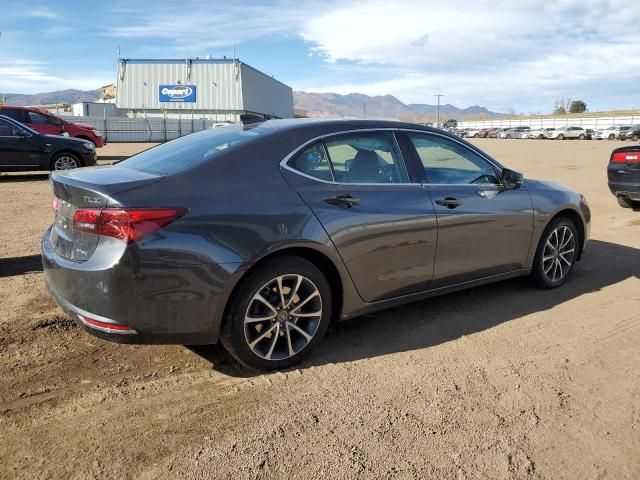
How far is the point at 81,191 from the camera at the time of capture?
3189 mm

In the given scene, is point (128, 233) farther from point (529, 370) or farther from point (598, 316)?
point (598, 316)

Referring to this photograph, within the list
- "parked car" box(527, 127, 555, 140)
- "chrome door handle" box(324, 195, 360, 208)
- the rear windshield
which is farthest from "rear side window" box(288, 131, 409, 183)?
"parked car" box(527, 127, 555, 140)

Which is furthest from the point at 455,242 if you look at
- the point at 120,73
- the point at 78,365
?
the point at 120,73

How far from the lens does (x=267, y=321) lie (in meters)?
3.48

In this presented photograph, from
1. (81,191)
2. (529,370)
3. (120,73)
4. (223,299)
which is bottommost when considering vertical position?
(529,370)

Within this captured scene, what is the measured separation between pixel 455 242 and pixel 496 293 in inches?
46.3

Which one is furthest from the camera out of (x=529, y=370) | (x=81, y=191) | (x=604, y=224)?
(x=604, y=224)

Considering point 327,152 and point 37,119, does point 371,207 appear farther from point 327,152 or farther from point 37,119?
point 37,119

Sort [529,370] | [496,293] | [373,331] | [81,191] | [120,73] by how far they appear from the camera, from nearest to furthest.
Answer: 1. [81,191]
2. [529,370]
3. [373,331]
4. [496,293]
5. [120,73]

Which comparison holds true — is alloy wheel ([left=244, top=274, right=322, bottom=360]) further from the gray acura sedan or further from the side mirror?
the side mirror

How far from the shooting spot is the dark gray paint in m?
3.05

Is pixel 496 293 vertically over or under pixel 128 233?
under

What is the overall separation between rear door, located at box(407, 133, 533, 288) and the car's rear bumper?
6.11 feet

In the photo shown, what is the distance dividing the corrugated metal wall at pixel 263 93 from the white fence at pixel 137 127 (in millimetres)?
13313
